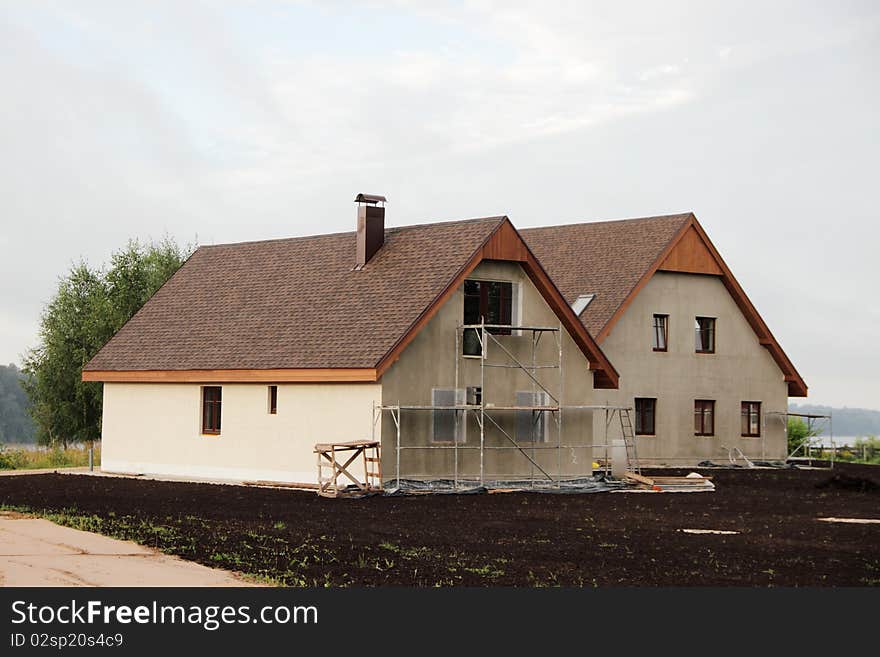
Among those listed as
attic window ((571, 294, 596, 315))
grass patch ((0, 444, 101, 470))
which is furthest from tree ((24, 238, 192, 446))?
attic window ((571, 294, 596, 315))

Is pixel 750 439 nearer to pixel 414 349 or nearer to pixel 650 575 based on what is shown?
pixel 414 349

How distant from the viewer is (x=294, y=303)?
117 feet

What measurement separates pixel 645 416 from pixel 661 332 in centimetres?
295

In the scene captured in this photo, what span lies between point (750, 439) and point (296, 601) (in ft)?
120

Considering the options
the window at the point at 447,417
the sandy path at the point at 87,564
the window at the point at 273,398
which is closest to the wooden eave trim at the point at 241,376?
the window at the point at 273,398

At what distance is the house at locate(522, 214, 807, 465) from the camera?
44281mm

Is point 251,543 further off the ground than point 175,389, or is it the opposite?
point 175,389

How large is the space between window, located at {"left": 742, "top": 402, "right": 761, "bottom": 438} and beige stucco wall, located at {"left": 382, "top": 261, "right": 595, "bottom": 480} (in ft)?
43.7

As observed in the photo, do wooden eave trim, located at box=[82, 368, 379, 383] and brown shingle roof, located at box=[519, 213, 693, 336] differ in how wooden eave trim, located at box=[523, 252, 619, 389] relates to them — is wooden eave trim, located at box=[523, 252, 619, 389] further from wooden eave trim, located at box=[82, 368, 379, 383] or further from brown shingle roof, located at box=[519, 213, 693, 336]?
brown shingle roof, located at box=[519, 213, 693, 336]

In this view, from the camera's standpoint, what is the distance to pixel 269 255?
39.3 meters

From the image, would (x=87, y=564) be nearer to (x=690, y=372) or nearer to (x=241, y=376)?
(x=241, y=376)

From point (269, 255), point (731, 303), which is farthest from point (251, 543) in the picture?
point (731, 303)

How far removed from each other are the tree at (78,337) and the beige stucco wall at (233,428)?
16313 millimetres

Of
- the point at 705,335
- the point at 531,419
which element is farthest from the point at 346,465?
the point at 705,335
